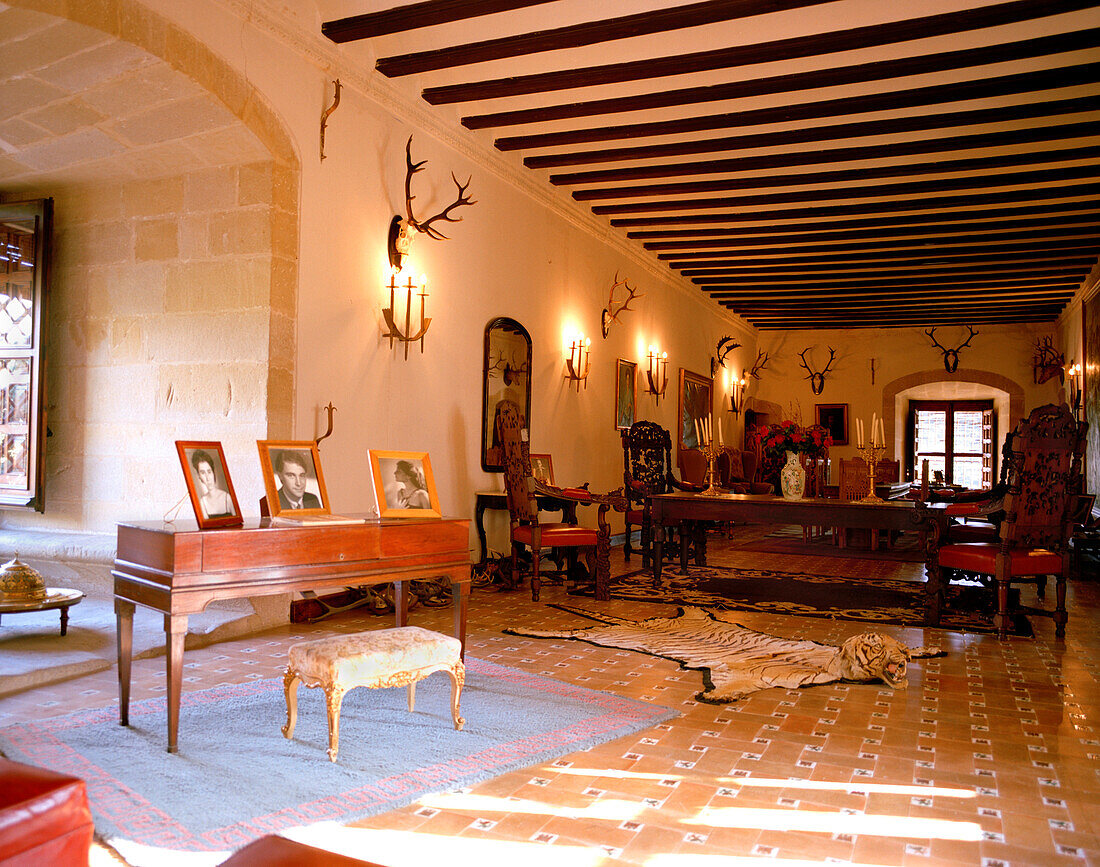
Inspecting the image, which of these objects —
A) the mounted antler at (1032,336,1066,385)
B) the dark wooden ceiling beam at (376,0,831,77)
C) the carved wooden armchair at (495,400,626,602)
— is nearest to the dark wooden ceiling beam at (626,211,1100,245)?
the carved wooden armchair at (495,400,626,602)

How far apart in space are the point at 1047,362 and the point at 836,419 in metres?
3.98

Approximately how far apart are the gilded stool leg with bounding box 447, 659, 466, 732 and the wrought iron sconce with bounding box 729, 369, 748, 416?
1333cm

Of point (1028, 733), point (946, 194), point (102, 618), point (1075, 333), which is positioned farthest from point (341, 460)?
point (1075, 333)

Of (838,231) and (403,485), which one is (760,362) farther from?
(403,485)

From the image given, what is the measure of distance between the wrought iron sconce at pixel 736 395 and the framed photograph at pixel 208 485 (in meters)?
13.7

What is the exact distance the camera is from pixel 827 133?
712 cm

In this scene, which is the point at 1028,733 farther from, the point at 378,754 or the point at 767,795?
the point at 378,754

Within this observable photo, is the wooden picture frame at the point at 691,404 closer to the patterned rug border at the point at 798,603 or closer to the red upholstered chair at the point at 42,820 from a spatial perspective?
the patterned rug border at the point at 798,603

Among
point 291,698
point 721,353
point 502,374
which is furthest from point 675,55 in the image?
point 721,353

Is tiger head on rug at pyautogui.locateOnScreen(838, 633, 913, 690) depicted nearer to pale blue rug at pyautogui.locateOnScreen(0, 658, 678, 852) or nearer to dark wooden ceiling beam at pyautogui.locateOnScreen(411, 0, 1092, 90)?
pale blue rug at pyautogui.locateOnScreen(0, 658, 678, 852)

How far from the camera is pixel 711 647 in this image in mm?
5102

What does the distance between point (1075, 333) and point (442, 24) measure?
1224cm

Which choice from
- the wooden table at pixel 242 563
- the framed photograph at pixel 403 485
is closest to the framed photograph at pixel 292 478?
the wooden table at pixel 242 563

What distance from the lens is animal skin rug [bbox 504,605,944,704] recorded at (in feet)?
14.5
